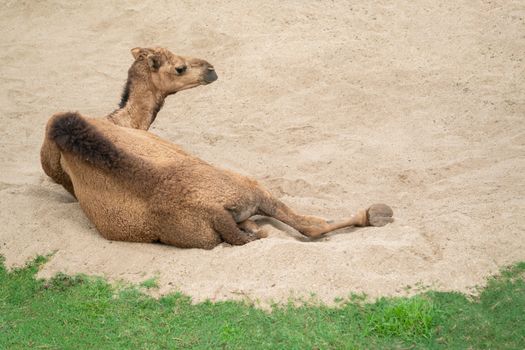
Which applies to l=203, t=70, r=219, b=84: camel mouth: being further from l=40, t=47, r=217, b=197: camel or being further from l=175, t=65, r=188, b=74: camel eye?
l=175, t=65, r=188, b=74: camel eye

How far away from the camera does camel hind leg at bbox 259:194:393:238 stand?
596 centimetres

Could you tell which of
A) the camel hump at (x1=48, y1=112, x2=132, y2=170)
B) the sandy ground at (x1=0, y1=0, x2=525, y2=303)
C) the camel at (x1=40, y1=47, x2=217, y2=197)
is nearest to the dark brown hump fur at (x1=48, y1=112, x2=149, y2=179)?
the camel hump at (x1=48, y1=112, x2=132, y2=170)

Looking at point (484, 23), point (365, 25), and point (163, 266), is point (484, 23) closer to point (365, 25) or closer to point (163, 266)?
point (365, 25)

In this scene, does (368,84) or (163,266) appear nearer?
(163,266)

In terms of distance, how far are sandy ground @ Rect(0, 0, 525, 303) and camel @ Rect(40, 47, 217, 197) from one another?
3.05 feet

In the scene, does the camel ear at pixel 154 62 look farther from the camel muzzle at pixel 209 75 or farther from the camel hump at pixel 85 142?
the camel hump at pixel 85 142

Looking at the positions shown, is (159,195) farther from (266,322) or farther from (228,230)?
(266,322)

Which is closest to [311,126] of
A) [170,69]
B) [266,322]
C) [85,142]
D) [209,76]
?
[209,76]

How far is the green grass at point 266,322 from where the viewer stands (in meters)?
4.42

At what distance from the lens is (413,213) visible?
246 inches

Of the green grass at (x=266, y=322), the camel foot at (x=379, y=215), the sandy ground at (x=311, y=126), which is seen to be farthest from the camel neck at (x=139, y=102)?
the camel foot at (x=379, y=215)

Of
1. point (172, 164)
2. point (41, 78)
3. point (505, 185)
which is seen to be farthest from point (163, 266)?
point (41, 78)

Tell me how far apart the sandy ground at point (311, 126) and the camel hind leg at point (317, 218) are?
3.8 inches

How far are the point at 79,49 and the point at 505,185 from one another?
7.05 m
